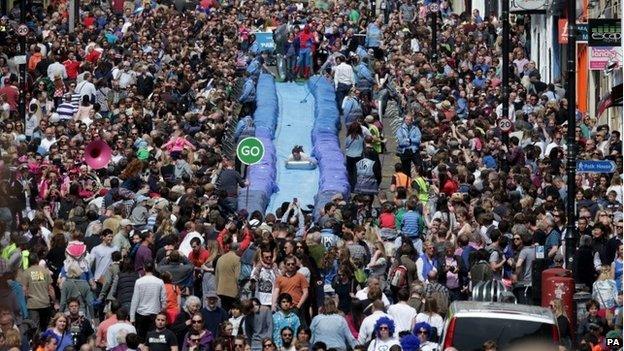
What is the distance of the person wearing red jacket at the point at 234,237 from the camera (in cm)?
2607

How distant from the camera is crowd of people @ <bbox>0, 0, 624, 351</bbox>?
888 inches

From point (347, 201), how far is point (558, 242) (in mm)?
6022

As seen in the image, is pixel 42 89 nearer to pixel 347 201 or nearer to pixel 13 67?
pixel 13 67

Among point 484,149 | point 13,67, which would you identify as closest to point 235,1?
point 13,67

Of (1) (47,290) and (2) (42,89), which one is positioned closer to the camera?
(1) (47,290)

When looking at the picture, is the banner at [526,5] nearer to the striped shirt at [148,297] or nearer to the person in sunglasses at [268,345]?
the striped shirt at [148,297]

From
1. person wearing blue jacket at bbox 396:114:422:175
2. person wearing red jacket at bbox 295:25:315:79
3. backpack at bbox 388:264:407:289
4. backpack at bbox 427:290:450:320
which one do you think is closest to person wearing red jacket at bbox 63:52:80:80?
person wearing red jacket at bbox 295:25:315:79

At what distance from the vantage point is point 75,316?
879 inches

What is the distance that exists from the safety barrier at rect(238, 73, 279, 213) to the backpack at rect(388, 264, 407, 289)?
26.8 feet

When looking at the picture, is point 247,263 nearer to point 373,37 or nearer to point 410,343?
point 410,343

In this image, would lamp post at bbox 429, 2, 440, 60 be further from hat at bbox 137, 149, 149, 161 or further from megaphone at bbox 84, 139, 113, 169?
megaphone at bbox 84, 139, 113, 169

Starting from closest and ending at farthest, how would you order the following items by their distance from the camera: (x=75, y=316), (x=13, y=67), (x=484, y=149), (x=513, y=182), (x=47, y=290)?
(x=75, y=316) → (x=47, y=290) → (x=513, y=182) → (x=484, y=149) → (x=13, y=67)

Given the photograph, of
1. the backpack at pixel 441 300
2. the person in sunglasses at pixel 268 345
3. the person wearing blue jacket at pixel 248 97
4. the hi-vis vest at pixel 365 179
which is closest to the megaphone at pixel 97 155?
the hi-vis vest at pixel 365 179

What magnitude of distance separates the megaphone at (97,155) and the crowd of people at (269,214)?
22 cm
